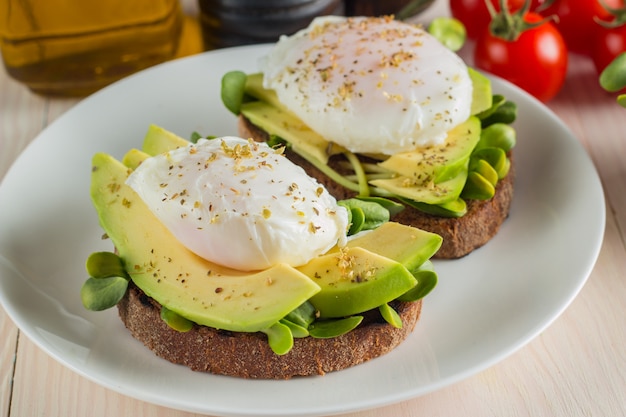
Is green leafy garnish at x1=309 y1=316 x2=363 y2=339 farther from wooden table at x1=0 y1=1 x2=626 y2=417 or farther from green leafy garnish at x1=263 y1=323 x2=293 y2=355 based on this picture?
wooden table at x1=0 y1=1 x2=626 y2=417

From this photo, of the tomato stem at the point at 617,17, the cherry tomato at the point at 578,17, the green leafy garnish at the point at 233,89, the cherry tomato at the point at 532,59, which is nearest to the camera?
the green leafy garnish at the point at 233,89

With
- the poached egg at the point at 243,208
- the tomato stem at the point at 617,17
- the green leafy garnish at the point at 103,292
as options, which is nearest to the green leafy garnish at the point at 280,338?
the poached egg at the point at 243,208

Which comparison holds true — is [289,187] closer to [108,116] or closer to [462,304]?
[462,304]

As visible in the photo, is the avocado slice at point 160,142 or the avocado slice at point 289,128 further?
the avocado slice at point 289,128

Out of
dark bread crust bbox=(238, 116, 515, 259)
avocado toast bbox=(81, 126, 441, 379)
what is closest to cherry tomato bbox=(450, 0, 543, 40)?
dark bread crust bbox=(238, 116, 515, 259)

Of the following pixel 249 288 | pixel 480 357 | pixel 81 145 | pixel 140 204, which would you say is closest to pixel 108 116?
pixel 81 145

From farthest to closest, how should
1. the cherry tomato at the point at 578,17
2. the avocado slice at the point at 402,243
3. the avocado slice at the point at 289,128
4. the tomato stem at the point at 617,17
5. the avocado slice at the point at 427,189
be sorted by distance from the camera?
the cherry tomato at the point at 578,17 → the tomato stem at the point at 617,17 → the avocado slice at the point at 289,128 → the avocado slice at the point at 427,189 → the avocado slice at the point at 402,243

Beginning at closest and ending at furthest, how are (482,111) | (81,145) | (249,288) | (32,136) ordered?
(249,288)
(482,111)
(81,145)
(32,136)

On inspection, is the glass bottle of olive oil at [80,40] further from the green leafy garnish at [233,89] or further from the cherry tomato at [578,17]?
the cherry tomato at [578,17]
